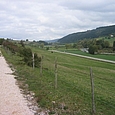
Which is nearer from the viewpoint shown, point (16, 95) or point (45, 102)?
point (45, 102)

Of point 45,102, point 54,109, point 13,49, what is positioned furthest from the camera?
point 13,49

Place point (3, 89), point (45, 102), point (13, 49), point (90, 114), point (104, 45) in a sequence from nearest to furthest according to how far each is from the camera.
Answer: point (90, 114), point (45, 102), point (3, 89), point (13, 49), point (104, 45)

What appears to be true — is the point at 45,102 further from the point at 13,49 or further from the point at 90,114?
the point at 13,49

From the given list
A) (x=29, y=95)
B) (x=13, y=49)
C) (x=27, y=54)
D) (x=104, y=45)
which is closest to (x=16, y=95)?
(x=29, y=95)

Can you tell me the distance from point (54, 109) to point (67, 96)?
220cm

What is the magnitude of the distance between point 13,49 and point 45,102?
138ft

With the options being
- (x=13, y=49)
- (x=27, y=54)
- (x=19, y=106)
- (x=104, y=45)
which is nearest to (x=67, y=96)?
(x=19, y=106)

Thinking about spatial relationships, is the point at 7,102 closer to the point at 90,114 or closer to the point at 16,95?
the point at 16,95

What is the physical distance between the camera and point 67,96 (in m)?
10.6

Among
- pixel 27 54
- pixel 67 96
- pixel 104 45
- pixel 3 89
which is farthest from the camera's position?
pixel 104 45

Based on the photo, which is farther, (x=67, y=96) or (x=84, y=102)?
(x=67, y=96)

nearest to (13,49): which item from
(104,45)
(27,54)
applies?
(27,54)

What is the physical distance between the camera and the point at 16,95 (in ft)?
35.6

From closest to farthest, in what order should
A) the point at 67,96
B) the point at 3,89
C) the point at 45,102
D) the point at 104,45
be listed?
the point at 45,102, the point at 67,96, the point at 3,89, the point at 104,45
